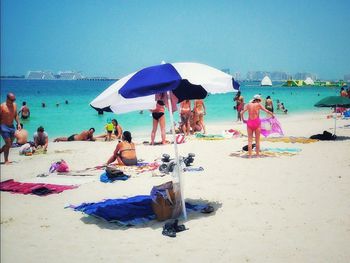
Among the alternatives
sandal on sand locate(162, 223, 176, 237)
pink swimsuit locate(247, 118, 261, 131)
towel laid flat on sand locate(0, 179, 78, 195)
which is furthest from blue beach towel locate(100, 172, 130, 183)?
pink swimsuit locate(247, 118, 261, 131)

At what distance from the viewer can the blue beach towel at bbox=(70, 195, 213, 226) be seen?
199 inches

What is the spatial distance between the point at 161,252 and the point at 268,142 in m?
8.40

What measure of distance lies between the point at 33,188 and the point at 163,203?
2820 millimetres

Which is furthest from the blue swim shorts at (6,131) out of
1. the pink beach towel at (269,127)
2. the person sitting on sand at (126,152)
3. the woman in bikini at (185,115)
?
the pink beach towel at (269,127)

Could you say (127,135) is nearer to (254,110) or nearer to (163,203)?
(254,110)

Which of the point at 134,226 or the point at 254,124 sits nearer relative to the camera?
the point at 134,226

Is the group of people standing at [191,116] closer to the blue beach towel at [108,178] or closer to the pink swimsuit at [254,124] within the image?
the pink swimsuit at [254,124]

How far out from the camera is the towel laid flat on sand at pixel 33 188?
257 inches

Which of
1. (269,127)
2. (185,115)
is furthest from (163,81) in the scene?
(185,115)

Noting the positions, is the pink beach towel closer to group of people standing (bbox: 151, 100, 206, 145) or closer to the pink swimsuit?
the pink swimsuit

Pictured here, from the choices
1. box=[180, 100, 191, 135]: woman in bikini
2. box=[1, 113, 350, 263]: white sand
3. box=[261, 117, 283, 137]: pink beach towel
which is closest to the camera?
box=[1, 113, 350, 263]: white sand

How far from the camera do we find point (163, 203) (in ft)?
16.6

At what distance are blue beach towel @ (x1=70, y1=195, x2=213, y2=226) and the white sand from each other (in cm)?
14

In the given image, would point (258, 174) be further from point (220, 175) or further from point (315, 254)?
point (315, 254)
